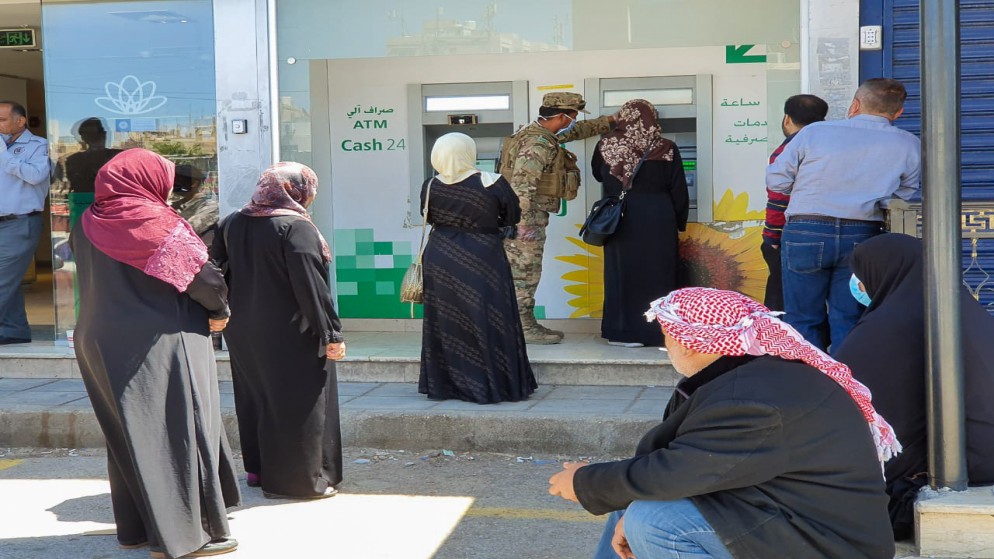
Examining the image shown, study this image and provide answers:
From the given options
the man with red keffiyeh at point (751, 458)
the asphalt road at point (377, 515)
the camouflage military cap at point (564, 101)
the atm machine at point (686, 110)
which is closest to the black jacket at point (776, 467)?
the man with red keffiyeh at point (751, 458)

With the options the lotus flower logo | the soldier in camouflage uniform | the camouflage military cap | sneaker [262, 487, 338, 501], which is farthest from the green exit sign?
sneaker [262, 487, 338, 501]

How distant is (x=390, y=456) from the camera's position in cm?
625

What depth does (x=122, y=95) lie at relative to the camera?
26.6ft

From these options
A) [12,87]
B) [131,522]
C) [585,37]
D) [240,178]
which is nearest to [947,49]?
[131,522]

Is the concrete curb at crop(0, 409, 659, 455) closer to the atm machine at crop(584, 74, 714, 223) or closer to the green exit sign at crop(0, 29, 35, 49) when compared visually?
the atm machine at crop(584, 74, 714, 223)

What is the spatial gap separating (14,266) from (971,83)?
666 cm

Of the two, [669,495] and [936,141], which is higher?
[936,141]

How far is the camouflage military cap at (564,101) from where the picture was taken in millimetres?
7824

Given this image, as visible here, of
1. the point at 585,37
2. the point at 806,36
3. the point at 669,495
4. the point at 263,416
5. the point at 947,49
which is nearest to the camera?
the point at 669,495

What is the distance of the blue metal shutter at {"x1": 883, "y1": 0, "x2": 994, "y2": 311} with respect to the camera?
6789mm

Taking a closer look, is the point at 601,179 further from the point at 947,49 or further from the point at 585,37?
the point at 947,49

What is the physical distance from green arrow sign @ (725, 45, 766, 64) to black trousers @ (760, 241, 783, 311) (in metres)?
1.60

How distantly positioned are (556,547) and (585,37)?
409 cm

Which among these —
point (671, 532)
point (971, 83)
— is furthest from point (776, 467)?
point (971, 83)
